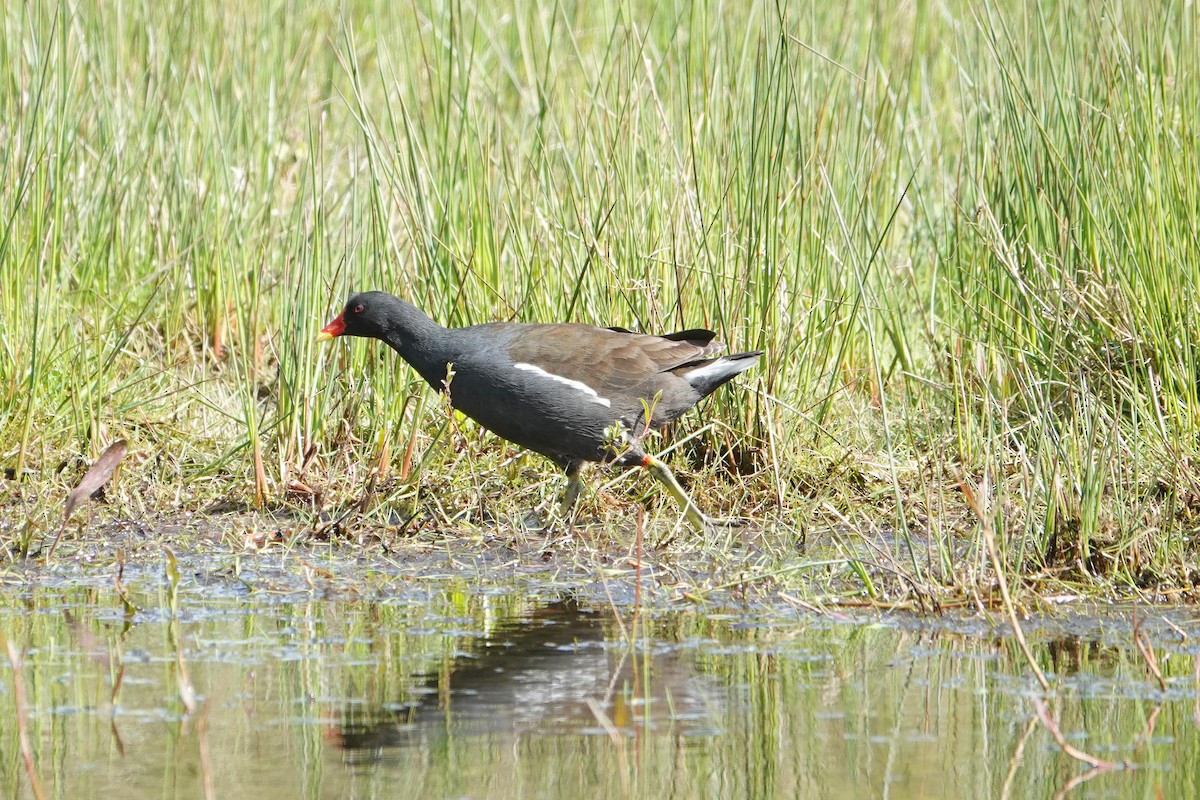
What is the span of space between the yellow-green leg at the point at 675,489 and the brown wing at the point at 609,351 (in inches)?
13.4

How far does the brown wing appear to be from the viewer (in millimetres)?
5645

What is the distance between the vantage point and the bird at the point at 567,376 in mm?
5551

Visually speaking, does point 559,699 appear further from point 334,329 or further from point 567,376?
point 334,329

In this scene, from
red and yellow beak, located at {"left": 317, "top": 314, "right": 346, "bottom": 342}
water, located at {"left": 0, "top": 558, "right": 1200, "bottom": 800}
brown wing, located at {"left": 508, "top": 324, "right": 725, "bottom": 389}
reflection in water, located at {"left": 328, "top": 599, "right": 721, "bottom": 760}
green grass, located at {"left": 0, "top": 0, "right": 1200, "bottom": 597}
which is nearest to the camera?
water, located at {"left": 0, "top": 558, "right": 1200, "bottom": 800}

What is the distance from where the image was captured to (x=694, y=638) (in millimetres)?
4164

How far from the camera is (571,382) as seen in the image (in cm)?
562

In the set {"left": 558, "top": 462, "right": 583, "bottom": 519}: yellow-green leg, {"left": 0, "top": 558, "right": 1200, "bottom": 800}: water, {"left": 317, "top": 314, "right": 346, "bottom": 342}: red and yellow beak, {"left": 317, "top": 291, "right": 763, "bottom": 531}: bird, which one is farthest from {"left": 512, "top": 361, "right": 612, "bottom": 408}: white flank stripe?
{"left": 0, "top": 558, "right": 1200, "bottom": 800}: water

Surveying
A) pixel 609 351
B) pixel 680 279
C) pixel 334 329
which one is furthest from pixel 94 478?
pixel 680 279

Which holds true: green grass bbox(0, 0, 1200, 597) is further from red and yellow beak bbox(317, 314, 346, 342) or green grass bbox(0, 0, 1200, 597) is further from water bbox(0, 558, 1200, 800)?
water bbox(0, 558, 1200, 800)

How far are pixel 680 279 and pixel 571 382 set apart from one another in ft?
2.39

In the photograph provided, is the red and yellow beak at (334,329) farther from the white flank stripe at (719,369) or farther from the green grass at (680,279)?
the white flank stripe at (719,369)

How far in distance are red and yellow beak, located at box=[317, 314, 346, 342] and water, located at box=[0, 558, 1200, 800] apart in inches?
54.1

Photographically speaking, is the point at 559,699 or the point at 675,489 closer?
the point at 559,699

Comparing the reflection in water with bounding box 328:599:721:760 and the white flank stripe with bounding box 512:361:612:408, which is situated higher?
the white flank stripe with bounding box 512:361:612:408
